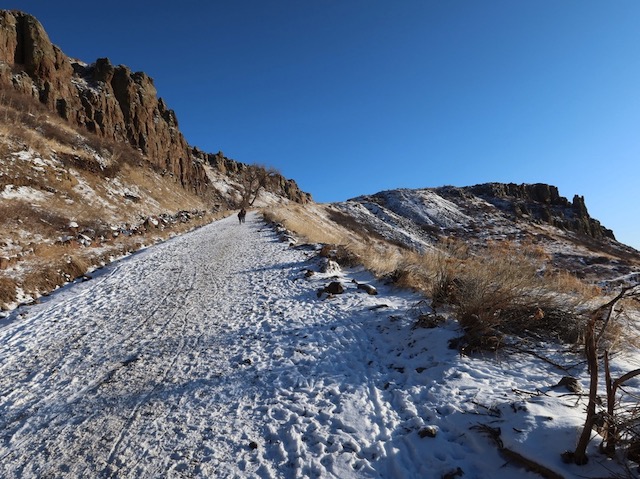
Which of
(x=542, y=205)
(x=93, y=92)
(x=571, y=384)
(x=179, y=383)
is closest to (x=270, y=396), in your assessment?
(x=179, y=383)

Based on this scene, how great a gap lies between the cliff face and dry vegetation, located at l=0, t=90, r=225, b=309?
10.5 ft

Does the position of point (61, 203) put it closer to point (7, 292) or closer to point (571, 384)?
point (7, 292)

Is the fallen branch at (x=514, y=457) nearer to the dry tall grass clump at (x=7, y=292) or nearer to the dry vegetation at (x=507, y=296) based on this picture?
the dry vegetation at (x=507, y=296)

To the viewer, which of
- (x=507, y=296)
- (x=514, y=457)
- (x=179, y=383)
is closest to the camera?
(x=514, y=457)

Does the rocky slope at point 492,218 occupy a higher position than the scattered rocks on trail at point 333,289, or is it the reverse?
the rocky slope at point 492,218

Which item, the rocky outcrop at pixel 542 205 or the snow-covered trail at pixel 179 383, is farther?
the rocky outcrop at pixel 542 205

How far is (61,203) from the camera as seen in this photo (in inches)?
661

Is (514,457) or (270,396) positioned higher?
(514,457)

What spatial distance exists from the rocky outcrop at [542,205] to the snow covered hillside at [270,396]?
8597cm

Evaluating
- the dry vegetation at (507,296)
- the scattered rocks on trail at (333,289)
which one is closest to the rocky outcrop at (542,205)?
the dry vegetation at (507,296)

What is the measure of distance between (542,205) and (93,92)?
329 feet

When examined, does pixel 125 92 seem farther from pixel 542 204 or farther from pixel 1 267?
pixel 542 204

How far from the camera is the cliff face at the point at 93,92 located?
1177 inches

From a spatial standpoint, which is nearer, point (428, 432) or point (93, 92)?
point (428, 432)
